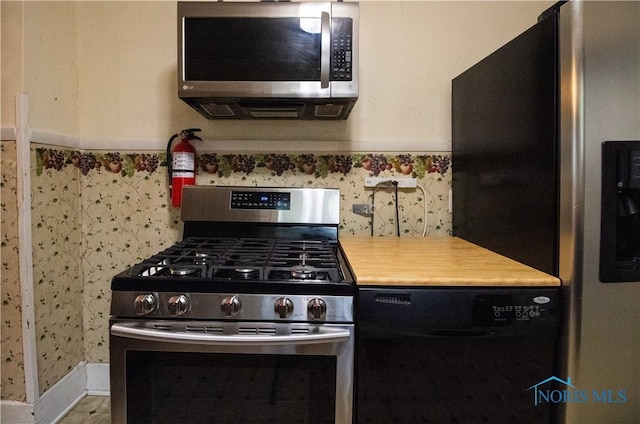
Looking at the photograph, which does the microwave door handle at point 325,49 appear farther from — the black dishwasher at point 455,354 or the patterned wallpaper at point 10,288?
the patterned wallpaper at point 10,288

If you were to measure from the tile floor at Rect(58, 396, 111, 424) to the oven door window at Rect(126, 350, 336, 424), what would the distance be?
0.75m

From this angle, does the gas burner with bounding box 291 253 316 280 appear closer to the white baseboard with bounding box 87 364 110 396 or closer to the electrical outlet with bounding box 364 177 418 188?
the electrical outlet with bounding box 364 177 418 188

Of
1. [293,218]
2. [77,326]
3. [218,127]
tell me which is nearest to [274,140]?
[218,127]

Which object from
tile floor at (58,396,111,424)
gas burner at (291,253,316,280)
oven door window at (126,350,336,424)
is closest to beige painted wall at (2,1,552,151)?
gas burner at (291,253,316,280)

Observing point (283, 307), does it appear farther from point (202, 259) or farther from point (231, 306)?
point (202, 259)

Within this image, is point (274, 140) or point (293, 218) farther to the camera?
point (274, 140)

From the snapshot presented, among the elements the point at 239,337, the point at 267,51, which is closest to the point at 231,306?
the point at 239,337

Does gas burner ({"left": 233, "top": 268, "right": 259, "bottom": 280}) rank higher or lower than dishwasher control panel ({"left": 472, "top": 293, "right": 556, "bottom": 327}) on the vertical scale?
higher

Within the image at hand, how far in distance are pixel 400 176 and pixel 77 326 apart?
1.64 meters

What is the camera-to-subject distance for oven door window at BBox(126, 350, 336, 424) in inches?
41.5

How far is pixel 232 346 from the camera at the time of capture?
3.38 ft

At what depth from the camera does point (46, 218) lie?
5.21 feet

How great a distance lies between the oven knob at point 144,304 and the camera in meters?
1.06

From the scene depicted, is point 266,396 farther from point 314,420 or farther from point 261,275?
point 261,275
